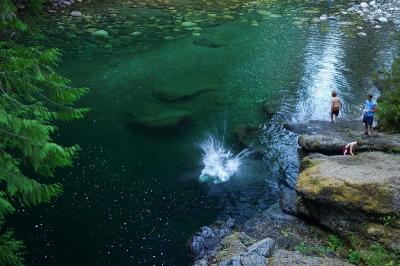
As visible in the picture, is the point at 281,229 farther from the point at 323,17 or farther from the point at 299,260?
the point at 323,17

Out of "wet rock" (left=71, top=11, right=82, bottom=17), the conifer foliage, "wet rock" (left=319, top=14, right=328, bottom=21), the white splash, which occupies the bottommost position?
the white splash

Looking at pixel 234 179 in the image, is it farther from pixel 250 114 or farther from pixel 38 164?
pixel 38 164

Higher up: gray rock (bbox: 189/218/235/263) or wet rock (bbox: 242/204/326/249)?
wet rock (bbox: 242/204/326/249)

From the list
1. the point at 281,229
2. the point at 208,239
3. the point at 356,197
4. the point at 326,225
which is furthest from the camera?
the point at 208,239

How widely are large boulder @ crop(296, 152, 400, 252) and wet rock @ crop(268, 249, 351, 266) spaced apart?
158 centimetres

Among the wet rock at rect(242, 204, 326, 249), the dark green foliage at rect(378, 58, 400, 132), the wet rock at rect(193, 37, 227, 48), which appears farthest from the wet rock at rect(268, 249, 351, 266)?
the wet rock at rect(193, 37, 227, 48)

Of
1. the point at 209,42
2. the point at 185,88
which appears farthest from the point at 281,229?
the point at 209,42

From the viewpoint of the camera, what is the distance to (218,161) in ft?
53.2

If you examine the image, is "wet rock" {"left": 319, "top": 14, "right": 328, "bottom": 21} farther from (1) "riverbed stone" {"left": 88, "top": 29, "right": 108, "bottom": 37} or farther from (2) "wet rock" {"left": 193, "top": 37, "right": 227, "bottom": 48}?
(1) "riverbed stone" {"left": 88, "top": 29, "right": 108, "bottom": 37}

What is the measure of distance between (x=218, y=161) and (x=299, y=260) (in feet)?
24.2

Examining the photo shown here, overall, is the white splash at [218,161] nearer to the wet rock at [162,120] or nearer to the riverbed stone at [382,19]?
the wet rock at [162,120]

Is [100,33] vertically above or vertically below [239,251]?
above

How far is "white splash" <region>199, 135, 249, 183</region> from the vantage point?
50.5 feet

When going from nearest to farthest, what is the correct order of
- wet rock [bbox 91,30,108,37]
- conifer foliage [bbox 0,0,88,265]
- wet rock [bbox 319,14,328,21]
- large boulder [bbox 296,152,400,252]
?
1. conifer foliage [bbox 0,0,88,265]
2. large boulder [bbox 296,152,400,252]
3. wet rock [bbox 91,30,108,37]
4. wet rock [bbox 319,14,328,21]
